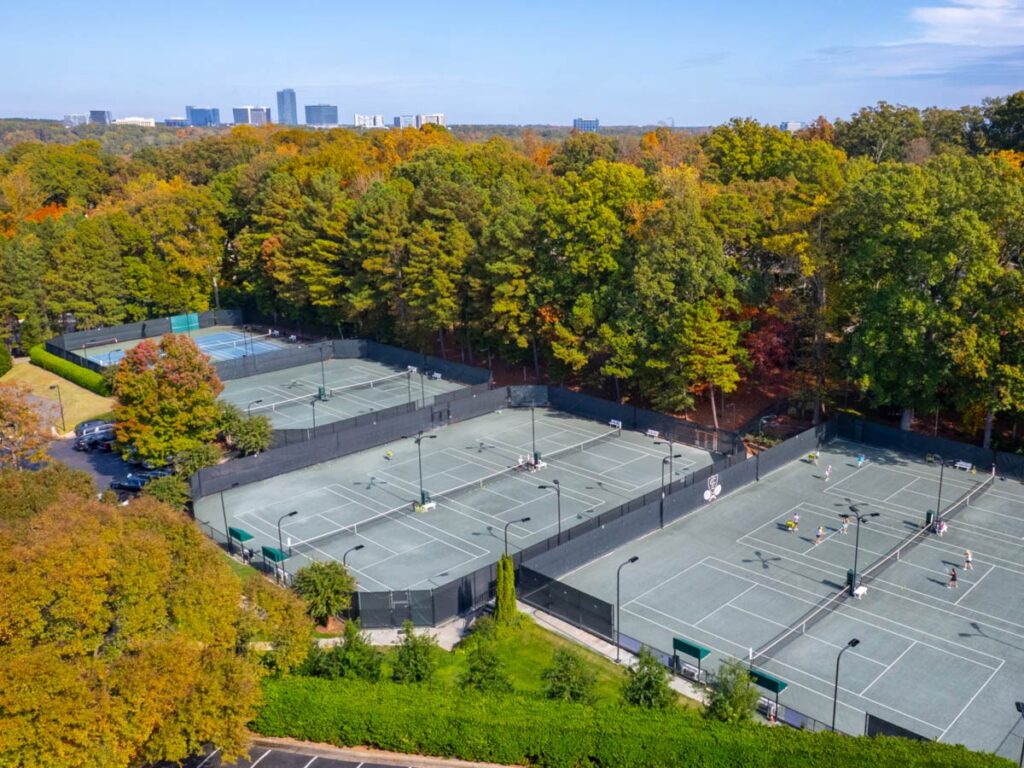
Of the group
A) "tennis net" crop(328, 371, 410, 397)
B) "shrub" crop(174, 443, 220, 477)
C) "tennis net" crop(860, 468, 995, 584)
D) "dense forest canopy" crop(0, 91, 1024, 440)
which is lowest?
"tennis net" crop(860, 468, 995, 584)

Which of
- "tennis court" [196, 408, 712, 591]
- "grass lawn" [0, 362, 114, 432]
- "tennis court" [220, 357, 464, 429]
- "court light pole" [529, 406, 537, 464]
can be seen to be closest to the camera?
"tennis court" [196, 408, 712, 591]

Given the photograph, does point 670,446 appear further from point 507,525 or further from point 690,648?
point 690,648

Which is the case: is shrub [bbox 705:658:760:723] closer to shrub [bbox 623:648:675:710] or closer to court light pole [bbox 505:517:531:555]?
shrub [bbox 623:648:675:710]

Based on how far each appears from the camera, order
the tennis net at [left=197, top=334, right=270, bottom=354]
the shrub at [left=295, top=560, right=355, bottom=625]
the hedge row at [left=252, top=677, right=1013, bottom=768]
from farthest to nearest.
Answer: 1. the tennis net at [left=197, top=334, right=270, bottom=354]
2. the shrub at [left=295, top=560, right=355, bottom=625]
3. the hedge row at [left=252, top=677, right=1013, bottom=768]

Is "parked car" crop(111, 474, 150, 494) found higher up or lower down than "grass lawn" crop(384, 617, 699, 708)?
higher up

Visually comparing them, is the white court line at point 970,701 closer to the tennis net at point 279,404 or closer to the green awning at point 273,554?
the green awning at point 273,554

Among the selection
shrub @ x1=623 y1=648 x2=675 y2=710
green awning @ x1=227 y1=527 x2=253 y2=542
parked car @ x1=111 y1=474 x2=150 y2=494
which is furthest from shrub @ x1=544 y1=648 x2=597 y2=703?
parked car @ x1=111 y1=474 x2=150 y2=494
